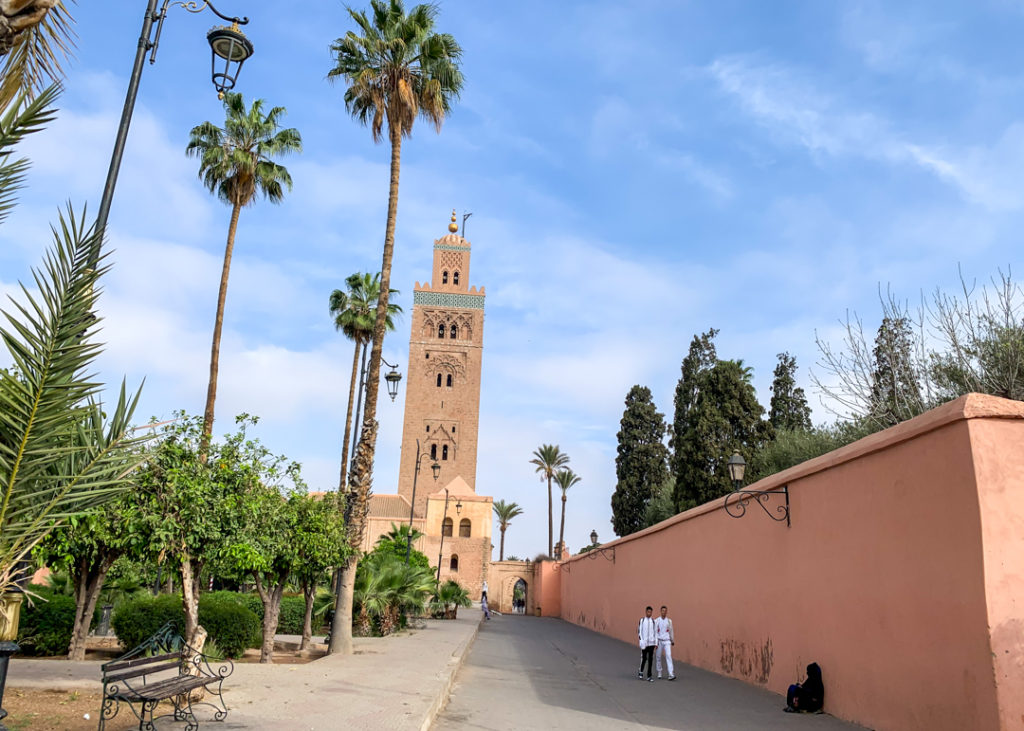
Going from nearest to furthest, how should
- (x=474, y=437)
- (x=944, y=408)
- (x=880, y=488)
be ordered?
1. (x=944, y=408)
2. (x=880, y=488)
3. (x=474, y=437)

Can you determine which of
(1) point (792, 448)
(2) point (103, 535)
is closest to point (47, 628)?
(2) point (103, 535)

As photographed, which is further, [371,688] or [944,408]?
[371,688]

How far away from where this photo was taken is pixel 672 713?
30.5ft

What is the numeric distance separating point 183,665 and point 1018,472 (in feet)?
27.8

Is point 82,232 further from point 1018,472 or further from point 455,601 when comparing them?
point 455,601

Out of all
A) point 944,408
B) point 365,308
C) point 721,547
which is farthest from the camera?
point 365,308

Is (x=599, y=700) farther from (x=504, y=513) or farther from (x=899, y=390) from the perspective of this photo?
(x=504, y=513)

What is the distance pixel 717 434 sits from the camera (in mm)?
30125

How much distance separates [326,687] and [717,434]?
23.2 meters

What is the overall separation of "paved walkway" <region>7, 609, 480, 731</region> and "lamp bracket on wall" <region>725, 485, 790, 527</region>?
5.26 m

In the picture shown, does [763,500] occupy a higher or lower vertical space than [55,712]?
higher


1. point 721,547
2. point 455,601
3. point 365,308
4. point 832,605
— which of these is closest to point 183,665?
point 832,605

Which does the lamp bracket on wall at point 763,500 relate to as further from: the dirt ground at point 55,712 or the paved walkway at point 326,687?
the dirt ground at point 55,712

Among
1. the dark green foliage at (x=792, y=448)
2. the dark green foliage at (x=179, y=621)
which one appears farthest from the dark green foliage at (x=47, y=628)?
the dark green foliage at (x=792, y=448)
